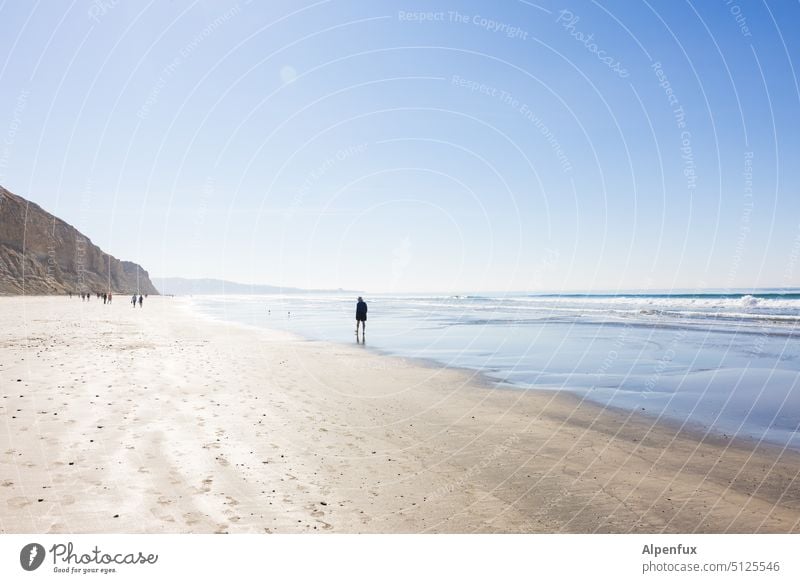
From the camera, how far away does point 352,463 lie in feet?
24.1

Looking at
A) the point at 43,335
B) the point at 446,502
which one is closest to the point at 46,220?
the point at 43,335

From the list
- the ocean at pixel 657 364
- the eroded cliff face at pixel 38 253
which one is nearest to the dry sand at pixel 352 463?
the ocean at pixel 657 364

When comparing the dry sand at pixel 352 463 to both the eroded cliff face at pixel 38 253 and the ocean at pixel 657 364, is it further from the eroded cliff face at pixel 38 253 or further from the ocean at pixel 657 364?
the eroded cliff face at pixel 38 253

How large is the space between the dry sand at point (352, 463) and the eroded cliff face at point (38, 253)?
12747cm

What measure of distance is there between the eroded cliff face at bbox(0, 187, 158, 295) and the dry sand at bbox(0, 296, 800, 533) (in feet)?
418

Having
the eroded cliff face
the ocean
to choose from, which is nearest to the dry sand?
the ocean

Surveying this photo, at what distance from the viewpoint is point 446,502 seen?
602cm

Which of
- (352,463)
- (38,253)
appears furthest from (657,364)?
(38,253)

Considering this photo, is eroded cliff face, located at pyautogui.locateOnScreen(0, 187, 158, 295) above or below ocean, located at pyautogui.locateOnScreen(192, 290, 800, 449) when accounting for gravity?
above

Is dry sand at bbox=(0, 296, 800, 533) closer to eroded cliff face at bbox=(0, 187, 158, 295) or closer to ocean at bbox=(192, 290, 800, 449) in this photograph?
ocean at bbox=(192, 290, 800, 449)

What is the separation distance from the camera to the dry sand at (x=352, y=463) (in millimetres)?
5508

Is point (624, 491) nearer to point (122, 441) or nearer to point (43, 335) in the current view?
point (122, 441)

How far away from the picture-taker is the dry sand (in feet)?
18.1
